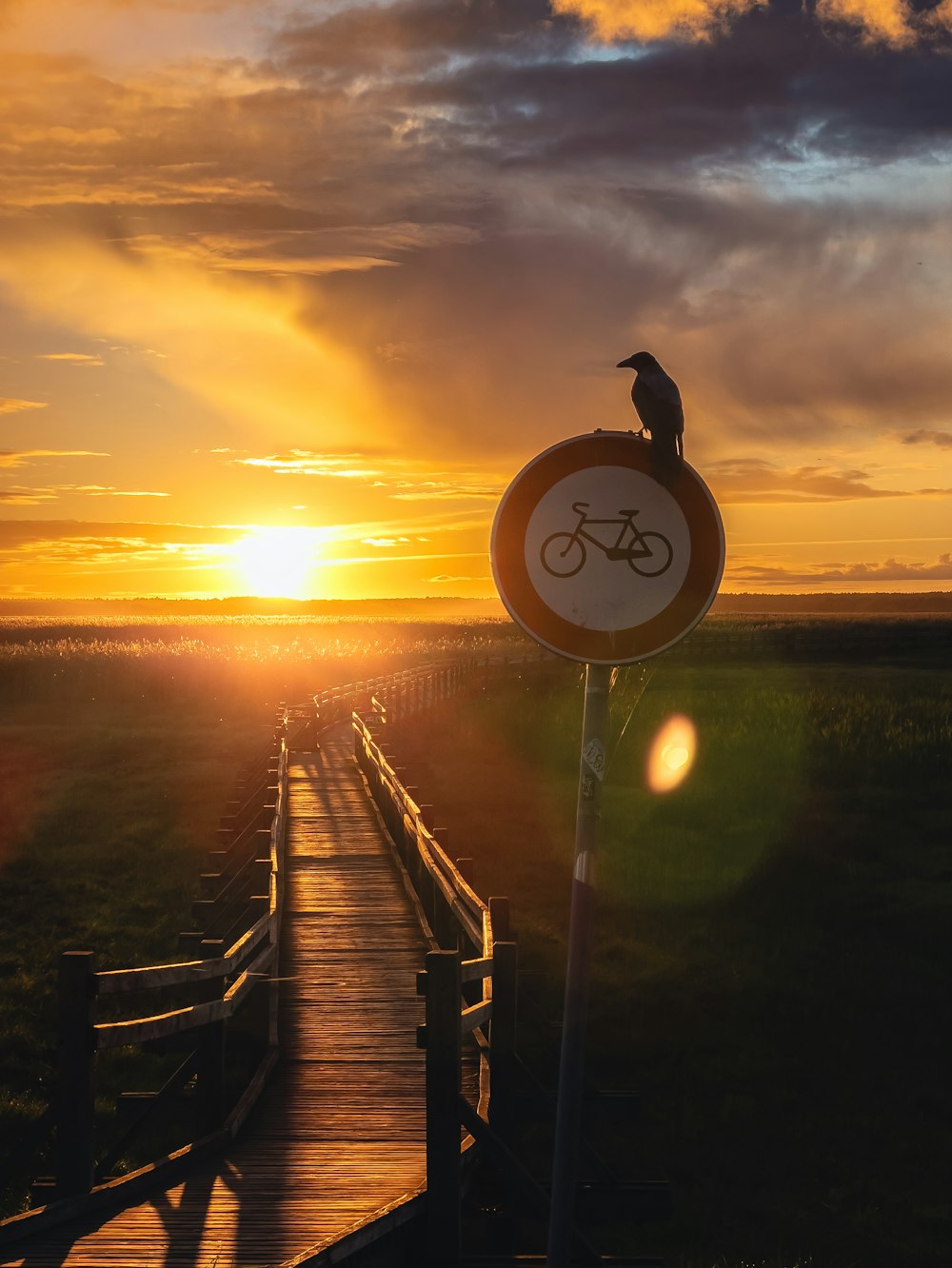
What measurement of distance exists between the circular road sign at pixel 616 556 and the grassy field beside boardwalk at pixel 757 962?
25cm

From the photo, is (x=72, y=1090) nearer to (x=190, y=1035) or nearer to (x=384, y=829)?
(x=190, y=1035)

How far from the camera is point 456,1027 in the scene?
20.8ft

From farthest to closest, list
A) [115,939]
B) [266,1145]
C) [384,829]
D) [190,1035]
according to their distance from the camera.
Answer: [384,829] < [115,939] < [190,1035] < [266,1145]

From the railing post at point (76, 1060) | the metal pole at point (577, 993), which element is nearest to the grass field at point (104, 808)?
the railing post at point (76, 1060)

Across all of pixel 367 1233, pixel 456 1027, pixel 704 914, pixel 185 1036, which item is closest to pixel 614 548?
pixel 456 1027

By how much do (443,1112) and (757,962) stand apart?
34.2 ft

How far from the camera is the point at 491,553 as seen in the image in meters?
3.87

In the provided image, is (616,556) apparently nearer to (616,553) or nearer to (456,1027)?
(616,553)

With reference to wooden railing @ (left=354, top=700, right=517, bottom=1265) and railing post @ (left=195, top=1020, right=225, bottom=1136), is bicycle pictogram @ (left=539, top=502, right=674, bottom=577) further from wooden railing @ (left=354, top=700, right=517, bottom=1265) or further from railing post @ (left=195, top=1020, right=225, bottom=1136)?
railing post @ (left=195, top=1020, right=225, bottom=1136)

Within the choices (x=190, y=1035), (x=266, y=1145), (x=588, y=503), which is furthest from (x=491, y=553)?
(x=190, y=1035)

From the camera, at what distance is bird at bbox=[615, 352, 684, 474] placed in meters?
3.75

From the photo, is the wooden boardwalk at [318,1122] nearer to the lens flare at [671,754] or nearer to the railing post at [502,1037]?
the railing post at [502,1037]

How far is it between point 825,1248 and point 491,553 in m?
8.24

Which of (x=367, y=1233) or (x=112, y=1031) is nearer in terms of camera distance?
(x=367, y=1233)
